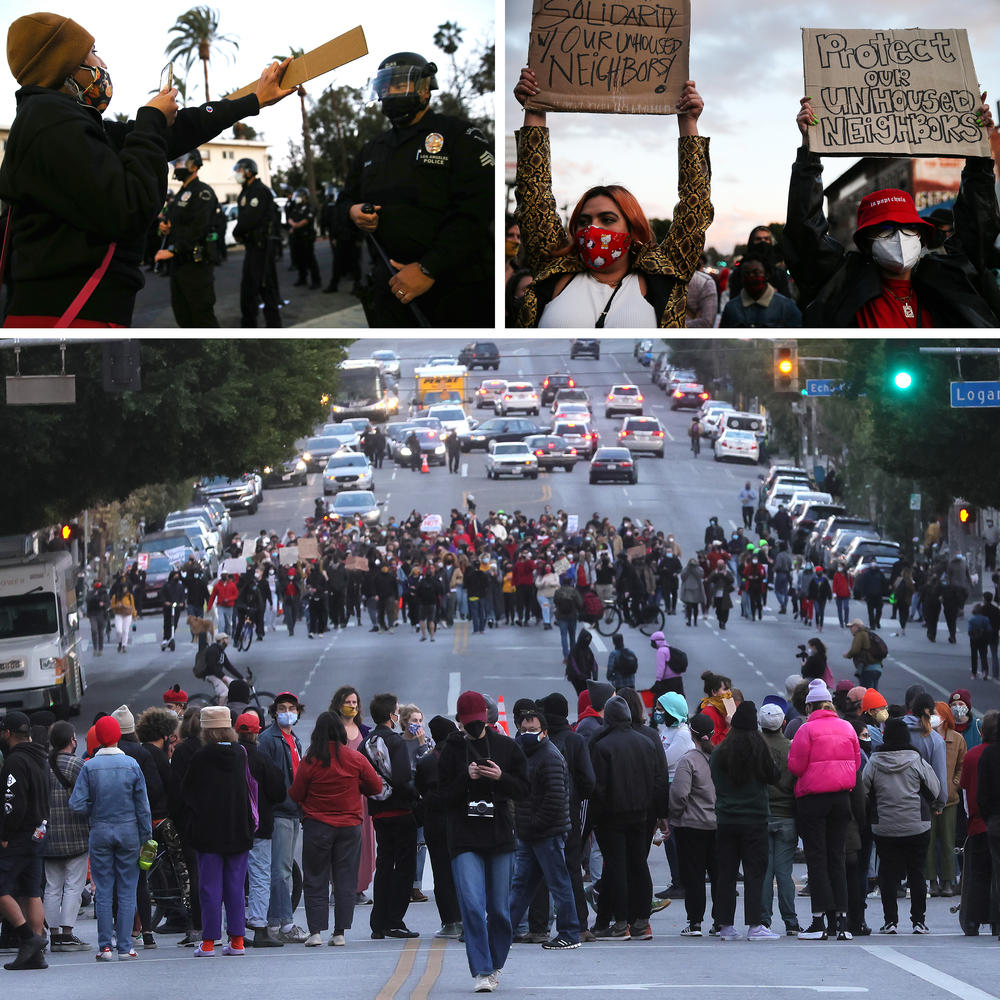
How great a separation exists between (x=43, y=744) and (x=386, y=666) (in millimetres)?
5900

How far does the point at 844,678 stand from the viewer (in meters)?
17.6

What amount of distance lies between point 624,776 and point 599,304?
3097 millimetres

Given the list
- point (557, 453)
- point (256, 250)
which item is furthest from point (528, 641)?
point (256, 250)

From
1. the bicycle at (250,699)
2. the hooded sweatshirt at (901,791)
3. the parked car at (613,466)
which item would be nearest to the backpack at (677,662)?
the parked car at (613,466)

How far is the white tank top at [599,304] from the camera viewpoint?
12016mm

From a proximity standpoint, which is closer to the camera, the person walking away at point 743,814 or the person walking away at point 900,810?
the person walking away at point 743,814

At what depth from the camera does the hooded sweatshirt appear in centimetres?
1195

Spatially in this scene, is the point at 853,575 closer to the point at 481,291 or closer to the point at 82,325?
the point at 481,291

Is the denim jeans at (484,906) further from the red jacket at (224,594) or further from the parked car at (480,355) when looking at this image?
the red jacket at (224,594)

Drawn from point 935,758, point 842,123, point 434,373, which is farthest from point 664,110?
point 935,758

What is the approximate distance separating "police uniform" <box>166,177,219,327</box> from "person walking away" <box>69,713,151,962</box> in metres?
3.29

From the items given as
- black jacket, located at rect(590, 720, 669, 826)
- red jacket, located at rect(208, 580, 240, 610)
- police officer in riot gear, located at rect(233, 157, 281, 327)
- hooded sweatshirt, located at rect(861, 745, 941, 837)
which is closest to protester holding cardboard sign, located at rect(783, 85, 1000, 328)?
hooded sweatshirt, located at rect(861, 745, 941, 837)

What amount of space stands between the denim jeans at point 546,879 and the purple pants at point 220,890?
1709 mm

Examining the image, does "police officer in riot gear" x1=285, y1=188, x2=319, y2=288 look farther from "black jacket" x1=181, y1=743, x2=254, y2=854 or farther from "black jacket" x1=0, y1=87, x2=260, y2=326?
"black jacket" x1=0, y1=87, x2=260, y2=326
